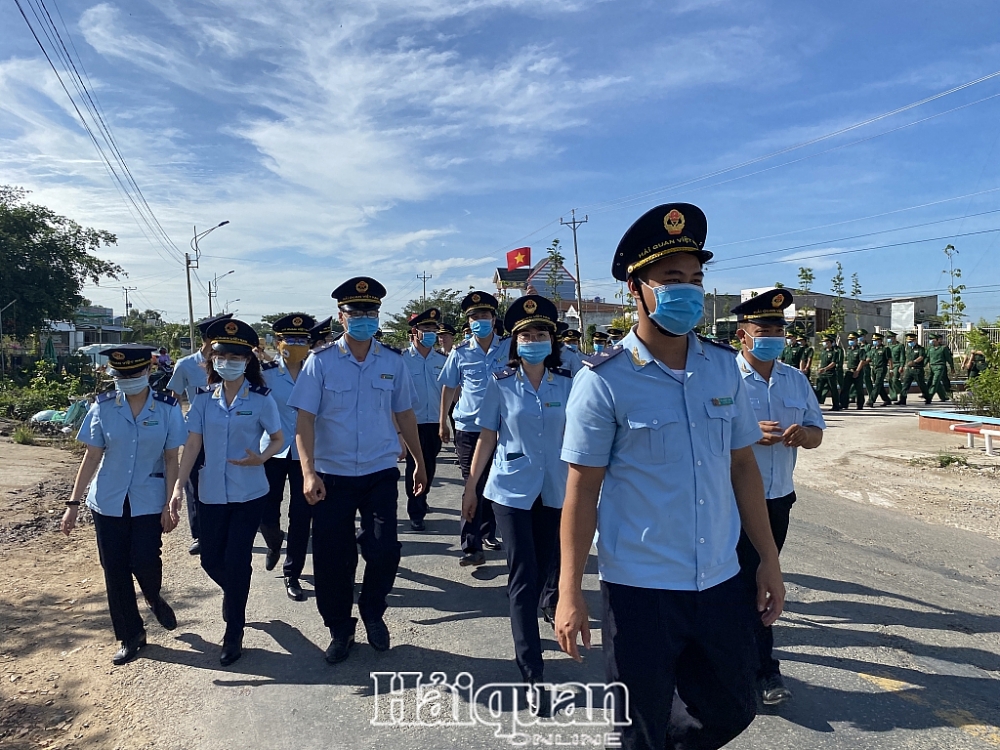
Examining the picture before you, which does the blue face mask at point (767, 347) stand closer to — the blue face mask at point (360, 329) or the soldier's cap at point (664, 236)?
the soldier's cap at point (664, 236)

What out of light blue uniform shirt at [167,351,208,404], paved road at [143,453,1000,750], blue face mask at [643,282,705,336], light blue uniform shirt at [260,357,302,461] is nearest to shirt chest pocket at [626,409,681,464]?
blue face mask at [643,282,705,336]

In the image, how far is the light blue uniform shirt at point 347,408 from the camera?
4141mm

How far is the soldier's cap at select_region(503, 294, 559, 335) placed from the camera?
4344 mm

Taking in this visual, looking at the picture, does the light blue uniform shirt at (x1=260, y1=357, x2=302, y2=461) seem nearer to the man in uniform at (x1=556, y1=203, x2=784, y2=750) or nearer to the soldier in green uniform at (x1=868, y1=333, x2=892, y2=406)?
the man in uniform at (x1=556, y1=203, x2=784, y2=750)

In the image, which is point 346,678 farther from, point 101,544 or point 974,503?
point 974,503

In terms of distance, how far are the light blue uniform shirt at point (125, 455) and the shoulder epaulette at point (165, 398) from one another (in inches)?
2.5

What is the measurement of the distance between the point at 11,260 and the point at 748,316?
3706cm

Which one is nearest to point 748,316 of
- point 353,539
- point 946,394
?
point 353,539

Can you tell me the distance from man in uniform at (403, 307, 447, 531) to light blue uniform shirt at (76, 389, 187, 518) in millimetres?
2638

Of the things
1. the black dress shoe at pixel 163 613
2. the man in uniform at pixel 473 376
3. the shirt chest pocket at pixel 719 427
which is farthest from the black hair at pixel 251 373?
the shirt chest pocket at pixel 719 427

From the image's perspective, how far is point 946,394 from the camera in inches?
674

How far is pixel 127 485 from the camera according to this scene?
13.6 ft

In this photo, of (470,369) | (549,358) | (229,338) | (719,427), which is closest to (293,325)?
(470,369)

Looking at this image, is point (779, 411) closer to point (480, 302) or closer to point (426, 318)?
point (480, 302)
